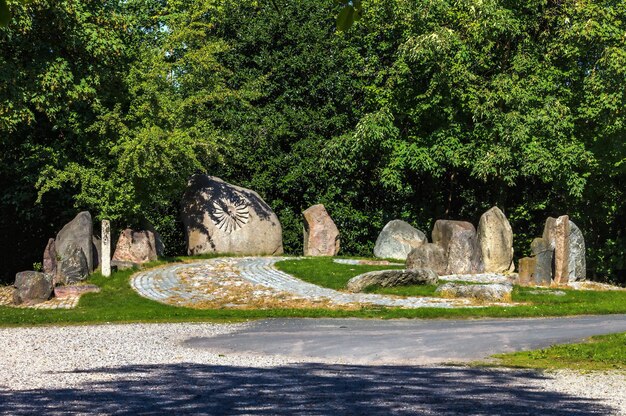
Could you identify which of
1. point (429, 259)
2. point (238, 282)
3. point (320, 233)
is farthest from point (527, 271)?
point (320, 233)

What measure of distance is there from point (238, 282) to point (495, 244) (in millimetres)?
9431

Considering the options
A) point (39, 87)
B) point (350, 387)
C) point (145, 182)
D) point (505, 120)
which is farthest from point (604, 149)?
point (350, 387)

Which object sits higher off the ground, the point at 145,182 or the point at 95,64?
the point at 95,64

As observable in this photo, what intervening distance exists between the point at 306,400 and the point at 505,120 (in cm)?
2845

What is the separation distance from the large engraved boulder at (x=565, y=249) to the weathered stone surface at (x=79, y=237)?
14710mm

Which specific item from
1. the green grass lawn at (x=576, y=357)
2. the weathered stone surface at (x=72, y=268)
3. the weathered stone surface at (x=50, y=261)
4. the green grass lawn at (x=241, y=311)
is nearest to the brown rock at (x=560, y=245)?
the green grass lawn at (x=241, y=311)

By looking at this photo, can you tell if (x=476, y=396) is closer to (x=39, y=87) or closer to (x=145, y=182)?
(x=39, y=87)

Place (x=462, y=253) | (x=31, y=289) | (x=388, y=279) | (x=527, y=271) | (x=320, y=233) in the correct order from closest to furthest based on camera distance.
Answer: (x=31, y=289) < (x=388, y=279) < (x=527, y=271) < (x=462, y=253) < (x=320, y=233)

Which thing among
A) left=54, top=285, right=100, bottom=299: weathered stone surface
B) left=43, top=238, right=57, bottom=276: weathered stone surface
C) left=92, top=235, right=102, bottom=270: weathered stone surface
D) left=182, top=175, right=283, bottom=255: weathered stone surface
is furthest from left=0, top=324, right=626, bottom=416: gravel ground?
left=182, top=175, right=283, bottom=255: weathered stone surface

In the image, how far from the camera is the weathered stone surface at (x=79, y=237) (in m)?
29.5

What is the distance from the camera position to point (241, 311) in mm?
24125

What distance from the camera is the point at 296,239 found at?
43531 mm

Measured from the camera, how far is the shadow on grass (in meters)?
10.1

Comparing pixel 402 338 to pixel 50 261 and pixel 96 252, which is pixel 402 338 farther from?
pixel 96 252
